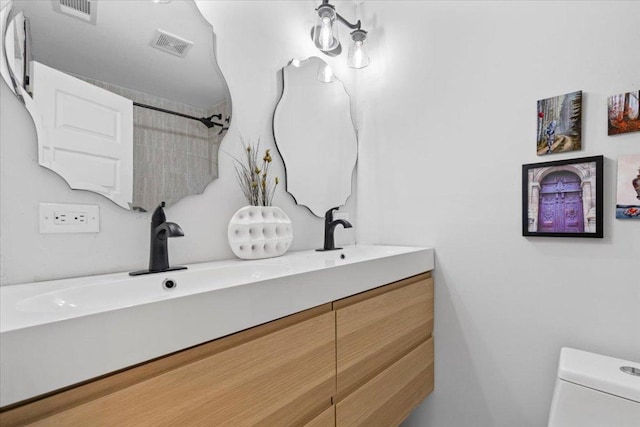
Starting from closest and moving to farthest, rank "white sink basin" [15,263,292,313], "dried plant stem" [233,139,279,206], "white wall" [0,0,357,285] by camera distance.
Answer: "white sink basin" [15,263,292,313] → "white wall" [0,0,357,285] → "dried plant stem" [233,139,279,206]

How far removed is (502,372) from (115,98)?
1952 millimetres

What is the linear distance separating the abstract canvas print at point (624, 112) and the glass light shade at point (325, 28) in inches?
47.7

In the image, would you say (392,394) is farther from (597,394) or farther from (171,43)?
(171,43)

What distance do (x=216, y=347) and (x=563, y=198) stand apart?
1.44 metres

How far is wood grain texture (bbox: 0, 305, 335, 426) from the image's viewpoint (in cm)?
54

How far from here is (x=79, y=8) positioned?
102 cm

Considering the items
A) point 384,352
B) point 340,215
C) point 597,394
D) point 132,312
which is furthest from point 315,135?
point 597,394

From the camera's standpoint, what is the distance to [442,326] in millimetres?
1678

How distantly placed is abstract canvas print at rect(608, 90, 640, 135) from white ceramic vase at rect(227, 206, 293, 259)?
1.37m

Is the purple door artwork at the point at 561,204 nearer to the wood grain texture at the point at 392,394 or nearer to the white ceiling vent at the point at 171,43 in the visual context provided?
the wood grain texture at the point at 392,394

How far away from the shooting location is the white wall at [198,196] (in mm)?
887

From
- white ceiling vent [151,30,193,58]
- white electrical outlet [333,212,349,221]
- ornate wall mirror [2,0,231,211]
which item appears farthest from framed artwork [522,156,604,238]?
white ceiling vent [151,30,193,58]

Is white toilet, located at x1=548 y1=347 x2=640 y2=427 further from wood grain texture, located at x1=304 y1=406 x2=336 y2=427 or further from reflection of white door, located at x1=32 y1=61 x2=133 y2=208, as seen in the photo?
reflection of white door, located at x1=32 y1=61 x2=133 y2=208

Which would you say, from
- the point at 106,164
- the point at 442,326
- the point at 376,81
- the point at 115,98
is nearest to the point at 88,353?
the point at 106,164
